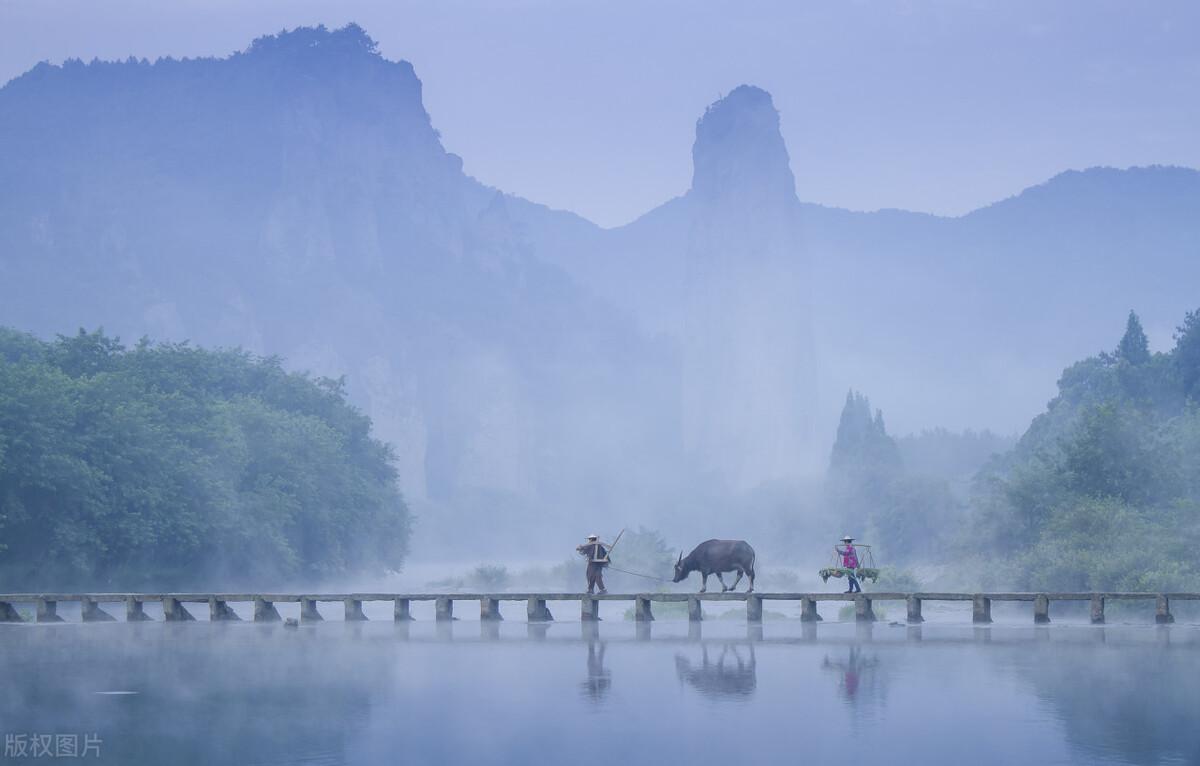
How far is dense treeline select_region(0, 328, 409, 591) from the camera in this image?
2509 inches

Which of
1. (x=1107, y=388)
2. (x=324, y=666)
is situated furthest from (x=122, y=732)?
(x=1107, y=388)

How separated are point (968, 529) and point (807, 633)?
43.5 meters

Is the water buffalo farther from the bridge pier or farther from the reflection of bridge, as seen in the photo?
the bridge pier

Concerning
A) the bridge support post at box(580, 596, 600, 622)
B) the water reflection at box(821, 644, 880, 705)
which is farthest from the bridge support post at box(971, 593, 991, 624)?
the bridge support post at box(580, 596, 600, 622)

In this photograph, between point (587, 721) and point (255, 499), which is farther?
point (255, 499)

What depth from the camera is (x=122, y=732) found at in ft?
81.3

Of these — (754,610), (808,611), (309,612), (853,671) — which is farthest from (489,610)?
(853,671)

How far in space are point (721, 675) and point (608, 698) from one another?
4.86 m

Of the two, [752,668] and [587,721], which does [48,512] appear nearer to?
[752,668]

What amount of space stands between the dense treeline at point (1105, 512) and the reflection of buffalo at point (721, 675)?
1058 inches

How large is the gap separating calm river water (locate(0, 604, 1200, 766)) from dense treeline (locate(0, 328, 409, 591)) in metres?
21.3

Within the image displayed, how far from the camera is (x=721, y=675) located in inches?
1302

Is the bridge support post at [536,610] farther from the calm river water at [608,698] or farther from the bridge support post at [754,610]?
the bridge support post at [754,610]

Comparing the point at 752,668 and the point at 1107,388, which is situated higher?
the point at 1107,388
